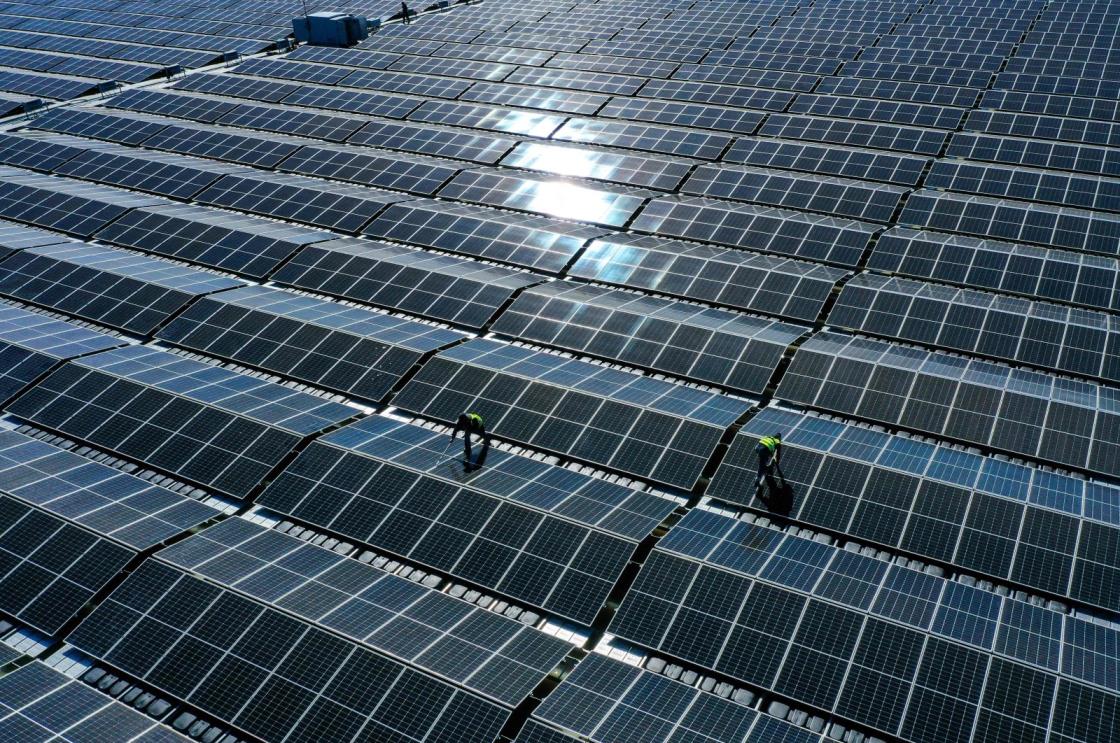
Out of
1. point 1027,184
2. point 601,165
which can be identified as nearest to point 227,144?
point 601,165

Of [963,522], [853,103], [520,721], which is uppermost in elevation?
[520,721]

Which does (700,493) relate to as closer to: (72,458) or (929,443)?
(929,443)

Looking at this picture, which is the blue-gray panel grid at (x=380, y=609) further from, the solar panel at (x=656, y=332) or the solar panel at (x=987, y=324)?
the solar panel at (x=987, y=324)

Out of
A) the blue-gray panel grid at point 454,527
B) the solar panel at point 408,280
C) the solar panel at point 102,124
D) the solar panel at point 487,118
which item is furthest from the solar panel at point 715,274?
the solar panel at point 102,124

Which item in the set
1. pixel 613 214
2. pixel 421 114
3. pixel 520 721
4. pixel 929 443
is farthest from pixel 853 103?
pixel 520 721

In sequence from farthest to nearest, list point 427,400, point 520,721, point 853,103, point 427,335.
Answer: point 853,103 < point 427,335 < point 427,400 < point 520,721

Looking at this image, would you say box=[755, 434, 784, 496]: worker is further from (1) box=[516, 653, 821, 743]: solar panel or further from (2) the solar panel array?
(1) box=[516, 653, 821, 743]: solar panel

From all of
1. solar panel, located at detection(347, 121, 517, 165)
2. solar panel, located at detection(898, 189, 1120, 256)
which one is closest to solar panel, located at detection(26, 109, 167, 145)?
solar panel, located at detection(347, 121, 517, 165)
